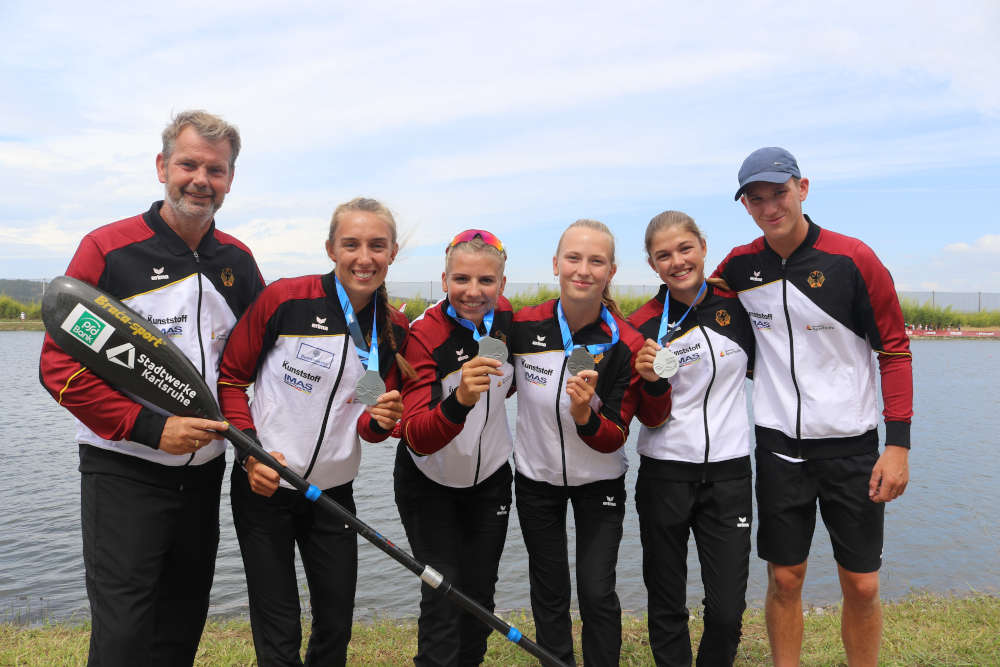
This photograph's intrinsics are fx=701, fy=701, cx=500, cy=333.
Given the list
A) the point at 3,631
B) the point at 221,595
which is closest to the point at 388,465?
the point at 221,595

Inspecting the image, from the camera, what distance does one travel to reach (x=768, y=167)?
3.61 meters

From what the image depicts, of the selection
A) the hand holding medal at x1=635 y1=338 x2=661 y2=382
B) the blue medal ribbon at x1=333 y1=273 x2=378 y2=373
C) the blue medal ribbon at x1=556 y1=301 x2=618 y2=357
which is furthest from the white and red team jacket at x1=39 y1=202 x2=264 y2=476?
the hand holding medal at x1=635 y1=338 x2=661 y2=382

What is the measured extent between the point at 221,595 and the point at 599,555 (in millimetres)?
4391

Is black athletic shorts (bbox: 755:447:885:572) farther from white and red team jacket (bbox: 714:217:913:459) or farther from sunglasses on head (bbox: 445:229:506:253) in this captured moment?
sunglasses on head (bbox: 445:229:506:253)

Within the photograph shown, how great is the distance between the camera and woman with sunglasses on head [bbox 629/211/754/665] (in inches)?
136

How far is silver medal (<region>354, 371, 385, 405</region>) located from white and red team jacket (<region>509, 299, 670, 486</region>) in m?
0.75

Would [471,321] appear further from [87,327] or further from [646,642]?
[646,642]

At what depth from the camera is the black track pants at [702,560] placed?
3.43m

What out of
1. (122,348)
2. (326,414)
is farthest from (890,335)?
(122,348)

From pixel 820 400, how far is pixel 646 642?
6.50 ft

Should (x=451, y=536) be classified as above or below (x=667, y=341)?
below

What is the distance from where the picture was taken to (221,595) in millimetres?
6289

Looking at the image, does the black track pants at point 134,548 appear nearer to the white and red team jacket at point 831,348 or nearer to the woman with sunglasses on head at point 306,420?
the woman with sunglasses on head at point 306,420

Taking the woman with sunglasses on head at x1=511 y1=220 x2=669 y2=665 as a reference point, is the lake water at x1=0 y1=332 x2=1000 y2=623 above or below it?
below
